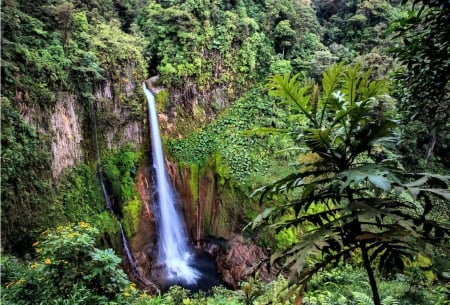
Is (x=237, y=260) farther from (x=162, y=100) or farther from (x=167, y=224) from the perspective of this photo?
(x=162, y=100)

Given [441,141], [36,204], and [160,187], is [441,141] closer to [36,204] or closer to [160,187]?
[160,187]

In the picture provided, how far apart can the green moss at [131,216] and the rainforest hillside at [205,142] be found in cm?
5

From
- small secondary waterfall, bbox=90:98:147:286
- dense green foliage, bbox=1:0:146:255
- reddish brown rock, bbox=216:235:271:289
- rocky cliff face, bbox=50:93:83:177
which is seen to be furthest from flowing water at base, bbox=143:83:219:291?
rocky cliff face, bbox=50:93:83:177

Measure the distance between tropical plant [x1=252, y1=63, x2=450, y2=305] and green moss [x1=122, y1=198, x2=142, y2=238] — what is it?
8903 millimetres

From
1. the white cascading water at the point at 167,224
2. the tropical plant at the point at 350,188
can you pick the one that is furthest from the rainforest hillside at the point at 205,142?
the white cascading water at the point at 167,224

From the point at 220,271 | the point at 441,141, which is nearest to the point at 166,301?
the point at 220,271

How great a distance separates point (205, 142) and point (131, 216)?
3.85 meters

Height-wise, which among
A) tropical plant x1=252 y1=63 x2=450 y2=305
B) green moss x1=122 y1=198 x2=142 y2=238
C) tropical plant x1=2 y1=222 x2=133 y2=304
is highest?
tropical plant x1=252 y1=63 x2=450 y2=305

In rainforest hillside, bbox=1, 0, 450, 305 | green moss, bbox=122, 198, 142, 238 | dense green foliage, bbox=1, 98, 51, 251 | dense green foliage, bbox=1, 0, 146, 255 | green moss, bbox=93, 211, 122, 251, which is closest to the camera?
rainforest hillside, bbox=1, 0, 450, 305

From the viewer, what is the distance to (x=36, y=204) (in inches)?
288

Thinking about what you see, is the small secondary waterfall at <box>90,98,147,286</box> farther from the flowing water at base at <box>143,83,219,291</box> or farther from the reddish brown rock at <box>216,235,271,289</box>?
the reddish brown rock at <box>216,235,271,289</box>

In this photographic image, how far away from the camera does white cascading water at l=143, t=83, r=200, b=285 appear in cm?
1028

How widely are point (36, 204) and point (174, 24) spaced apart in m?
8.11

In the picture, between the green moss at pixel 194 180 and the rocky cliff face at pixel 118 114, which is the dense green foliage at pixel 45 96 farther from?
the green moss at pixel 194 180
